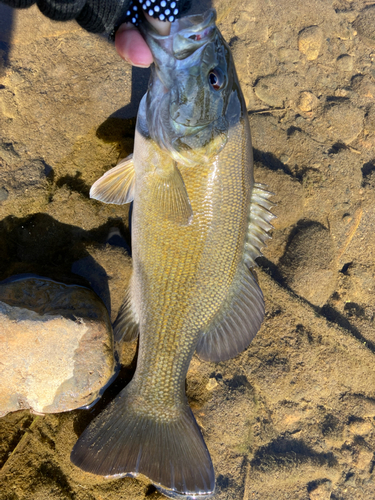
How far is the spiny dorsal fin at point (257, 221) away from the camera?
2217mm

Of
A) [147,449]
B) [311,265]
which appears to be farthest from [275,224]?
[147,449]

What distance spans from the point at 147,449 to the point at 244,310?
1214 millimetres

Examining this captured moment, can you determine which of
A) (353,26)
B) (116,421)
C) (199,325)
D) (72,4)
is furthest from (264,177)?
Answer: (353,26)

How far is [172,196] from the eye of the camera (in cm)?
199

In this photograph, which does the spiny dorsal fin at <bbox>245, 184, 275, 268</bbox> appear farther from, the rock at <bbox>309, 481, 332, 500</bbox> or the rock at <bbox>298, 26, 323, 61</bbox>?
the rock at <bbox>309, 481, 332, 500</bbox>

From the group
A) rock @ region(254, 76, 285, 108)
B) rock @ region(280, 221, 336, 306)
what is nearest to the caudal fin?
rock @ region(280, 221, 336, 306)

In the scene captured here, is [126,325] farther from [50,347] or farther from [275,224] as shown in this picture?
[275,224]

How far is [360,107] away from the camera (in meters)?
3.59

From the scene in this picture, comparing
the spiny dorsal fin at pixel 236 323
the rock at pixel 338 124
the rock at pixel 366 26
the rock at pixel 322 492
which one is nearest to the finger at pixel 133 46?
the spiny dorsal fin at pixel 236 323

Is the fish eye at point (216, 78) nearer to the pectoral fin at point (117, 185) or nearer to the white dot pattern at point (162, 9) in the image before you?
the white dot pattern at point (162, 9)

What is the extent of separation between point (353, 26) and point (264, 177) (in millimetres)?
2805

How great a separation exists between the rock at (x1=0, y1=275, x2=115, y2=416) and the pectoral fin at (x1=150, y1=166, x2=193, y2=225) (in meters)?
0.97

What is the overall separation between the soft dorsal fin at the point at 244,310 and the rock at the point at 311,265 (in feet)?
2.90

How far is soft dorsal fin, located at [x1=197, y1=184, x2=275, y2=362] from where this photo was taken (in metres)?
2.20
